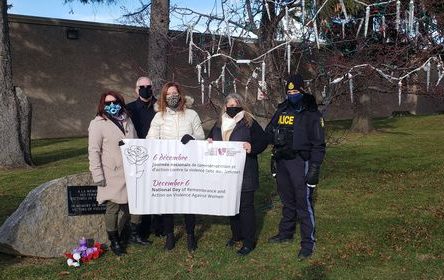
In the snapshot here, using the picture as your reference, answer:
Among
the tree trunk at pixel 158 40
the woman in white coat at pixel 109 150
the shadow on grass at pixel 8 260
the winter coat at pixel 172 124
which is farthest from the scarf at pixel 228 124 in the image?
the tree trunk at pixel 158 40

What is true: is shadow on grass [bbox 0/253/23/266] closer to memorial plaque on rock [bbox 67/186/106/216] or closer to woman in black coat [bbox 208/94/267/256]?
memorial plaque on rock [bbox 67/186/106/216]

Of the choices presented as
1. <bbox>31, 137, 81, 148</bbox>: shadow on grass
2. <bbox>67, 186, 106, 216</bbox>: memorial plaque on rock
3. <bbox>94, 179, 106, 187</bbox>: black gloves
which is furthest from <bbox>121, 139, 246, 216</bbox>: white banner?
<bbox>31, 137, 81, 148</bbox>: shadow on grass

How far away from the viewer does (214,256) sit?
19.4 ft

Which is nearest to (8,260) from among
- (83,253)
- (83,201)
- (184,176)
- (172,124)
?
(83,253)

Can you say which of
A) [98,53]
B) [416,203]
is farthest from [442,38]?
[98,53]

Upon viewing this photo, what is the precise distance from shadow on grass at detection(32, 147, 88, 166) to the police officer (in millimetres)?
8781

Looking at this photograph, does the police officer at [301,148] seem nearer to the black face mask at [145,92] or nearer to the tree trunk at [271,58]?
the black face mask at [145,92]

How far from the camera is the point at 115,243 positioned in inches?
239

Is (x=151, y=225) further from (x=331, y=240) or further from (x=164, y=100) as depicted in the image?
→ (x=331, y=240)

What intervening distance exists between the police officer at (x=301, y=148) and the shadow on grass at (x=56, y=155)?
8781mm

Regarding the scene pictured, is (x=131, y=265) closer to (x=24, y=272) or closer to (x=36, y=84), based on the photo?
(x=24, y=272)

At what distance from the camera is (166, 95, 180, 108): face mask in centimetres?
580

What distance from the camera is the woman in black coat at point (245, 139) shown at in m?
5.89

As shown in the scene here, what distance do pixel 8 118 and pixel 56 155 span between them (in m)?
2.65
